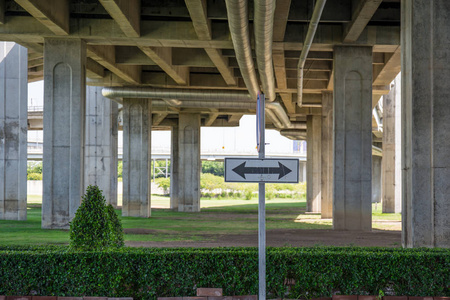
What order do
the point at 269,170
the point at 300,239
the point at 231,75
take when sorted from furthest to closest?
1. the point at 231,75
2. the point at 300,239
3. the point at 269,170

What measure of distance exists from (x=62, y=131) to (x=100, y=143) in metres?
21.2

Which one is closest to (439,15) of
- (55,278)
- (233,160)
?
(233,160)

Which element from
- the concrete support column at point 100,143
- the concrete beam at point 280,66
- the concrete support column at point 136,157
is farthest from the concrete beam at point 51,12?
the concrete support column at point 100,143

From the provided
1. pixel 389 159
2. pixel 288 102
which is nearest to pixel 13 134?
pixel 288 102

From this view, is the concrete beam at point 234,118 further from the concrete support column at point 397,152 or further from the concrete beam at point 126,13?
the concrete beam at point 126,13

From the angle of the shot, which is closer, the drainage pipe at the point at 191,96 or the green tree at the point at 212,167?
the drainage pipe at the point at 191,96

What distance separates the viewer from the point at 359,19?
2136 centimetres

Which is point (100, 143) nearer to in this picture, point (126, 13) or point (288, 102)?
point (288, 102)

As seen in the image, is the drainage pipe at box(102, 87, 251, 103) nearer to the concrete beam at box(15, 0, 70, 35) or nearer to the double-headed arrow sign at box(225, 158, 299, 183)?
the concrete beam at box(15, 0, 70, 35)

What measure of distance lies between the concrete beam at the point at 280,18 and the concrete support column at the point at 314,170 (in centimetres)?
2014

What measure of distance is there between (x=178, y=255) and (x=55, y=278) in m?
1.59

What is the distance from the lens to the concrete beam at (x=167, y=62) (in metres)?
25.6

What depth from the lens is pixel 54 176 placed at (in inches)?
908

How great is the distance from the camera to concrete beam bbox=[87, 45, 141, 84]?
26.7m
